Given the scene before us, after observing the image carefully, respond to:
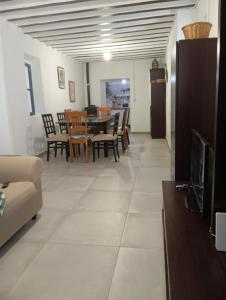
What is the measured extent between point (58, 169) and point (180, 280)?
3.61 meters

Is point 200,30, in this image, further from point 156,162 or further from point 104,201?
point 156,162

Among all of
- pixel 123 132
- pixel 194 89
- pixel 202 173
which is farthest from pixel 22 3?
pixel 202 173

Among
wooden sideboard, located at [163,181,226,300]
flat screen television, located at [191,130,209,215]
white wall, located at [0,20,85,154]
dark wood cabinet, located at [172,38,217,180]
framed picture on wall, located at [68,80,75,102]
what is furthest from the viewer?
framed picture on wall, located at [68,80,75,102]

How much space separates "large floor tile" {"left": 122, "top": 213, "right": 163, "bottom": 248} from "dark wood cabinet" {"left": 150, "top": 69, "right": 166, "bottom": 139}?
5066 millimetres

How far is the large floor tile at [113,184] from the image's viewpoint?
133 inches

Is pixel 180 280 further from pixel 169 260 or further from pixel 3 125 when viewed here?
pixel 3 125

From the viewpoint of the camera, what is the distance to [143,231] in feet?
7.42

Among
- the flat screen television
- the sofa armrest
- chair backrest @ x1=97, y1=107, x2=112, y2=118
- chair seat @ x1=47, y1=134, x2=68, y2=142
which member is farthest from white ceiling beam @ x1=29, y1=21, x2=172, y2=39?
the flat screen television

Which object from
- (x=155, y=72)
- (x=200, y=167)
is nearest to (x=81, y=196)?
(x=200, y=167)

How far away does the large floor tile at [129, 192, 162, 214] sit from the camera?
106 inches

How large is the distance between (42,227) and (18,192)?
463mm

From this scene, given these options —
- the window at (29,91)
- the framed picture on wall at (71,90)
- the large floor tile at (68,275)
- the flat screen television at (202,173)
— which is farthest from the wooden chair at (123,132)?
the flat screen television at (202,173)

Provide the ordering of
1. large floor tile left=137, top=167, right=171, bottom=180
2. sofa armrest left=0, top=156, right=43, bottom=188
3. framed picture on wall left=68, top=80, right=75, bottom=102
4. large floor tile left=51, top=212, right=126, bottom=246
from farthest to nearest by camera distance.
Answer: framed picture on wall left=68, top=80, right=75, bottom=102
large floor tile left=137, top=167, right=171, bottom=180
sofa armrest left=0, top=156, right=43, bottom=188
large floor tile left=51, top=212, right=126, bottom=246

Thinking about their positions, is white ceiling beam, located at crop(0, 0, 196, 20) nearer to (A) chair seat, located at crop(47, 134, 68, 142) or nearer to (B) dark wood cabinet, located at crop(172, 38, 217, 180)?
(B) dark wood cabinet, located at crop(172, 38, 217, 180)
